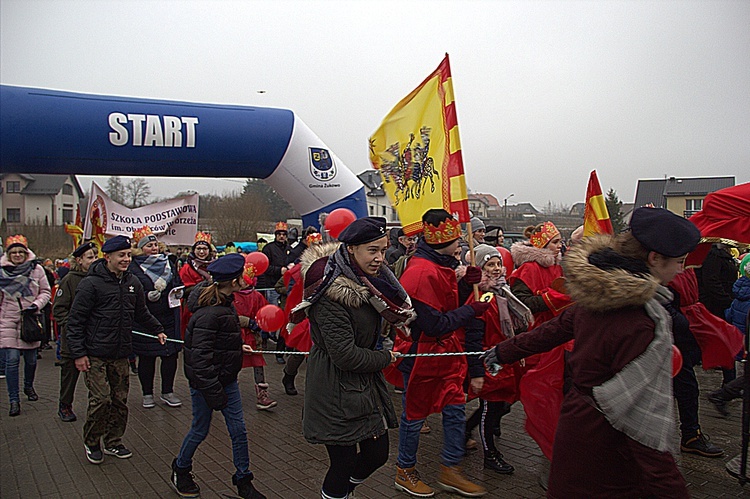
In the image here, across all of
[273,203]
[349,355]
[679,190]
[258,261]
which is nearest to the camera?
[349,355]

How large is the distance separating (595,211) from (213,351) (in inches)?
126

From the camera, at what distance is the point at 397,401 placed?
7.38 m

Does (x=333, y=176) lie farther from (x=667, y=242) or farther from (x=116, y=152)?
A: (x=667, y=242)

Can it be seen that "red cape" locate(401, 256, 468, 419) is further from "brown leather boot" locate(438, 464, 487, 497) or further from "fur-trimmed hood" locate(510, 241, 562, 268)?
"fur-trimmed hood" locate(510, 241, 562, 268)

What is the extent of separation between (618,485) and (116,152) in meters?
8.80

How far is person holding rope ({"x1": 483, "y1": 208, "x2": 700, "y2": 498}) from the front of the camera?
2180 millimetres

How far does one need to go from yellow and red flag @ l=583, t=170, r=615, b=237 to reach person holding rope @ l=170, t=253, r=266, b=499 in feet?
9.27

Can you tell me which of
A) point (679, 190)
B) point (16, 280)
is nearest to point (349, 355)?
point (16, 280)

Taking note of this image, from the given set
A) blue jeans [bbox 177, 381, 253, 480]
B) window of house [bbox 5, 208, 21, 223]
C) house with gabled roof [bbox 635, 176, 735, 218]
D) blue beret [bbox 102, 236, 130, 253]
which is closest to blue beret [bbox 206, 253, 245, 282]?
blue jeans [bbox 177, 381, 253, 480]

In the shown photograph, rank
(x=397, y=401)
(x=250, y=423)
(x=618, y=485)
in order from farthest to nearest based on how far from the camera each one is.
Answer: (x=397, y=401)
(x=250, y=423)
(x=618, y=485)

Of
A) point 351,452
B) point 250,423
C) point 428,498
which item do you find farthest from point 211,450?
point 351,452

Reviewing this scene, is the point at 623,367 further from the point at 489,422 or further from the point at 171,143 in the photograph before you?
the point at 171,143

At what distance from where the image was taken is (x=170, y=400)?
284 inches

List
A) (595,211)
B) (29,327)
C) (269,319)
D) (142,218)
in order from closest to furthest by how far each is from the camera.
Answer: (595,211)
(269,319)
(29,327)
(142,218)
